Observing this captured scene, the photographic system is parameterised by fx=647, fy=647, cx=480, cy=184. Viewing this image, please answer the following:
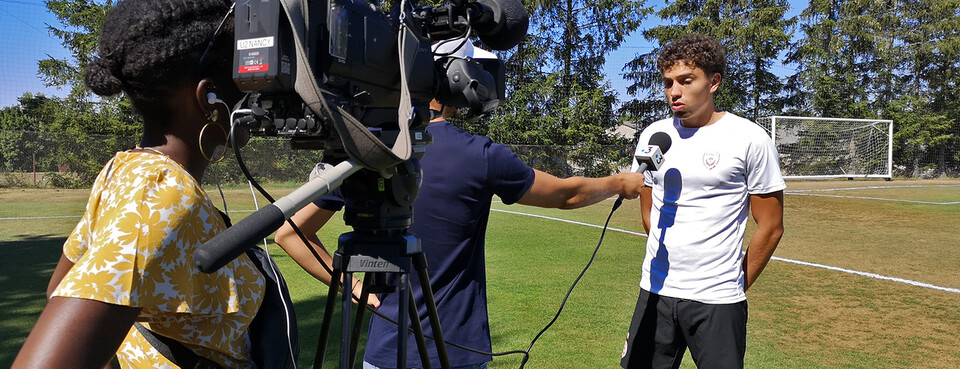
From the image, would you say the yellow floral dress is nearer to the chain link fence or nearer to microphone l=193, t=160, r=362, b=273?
microphone l=193, t=160, r=362, b=273

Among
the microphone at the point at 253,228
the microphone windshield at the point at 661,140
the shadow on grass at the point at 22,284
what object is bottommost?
the shadow on grass at the point at 22,284

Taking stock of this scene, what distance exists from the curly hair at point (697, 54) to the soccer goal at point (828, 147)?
24.6 metres

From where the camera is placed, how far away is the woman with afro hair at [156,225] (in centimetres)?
103

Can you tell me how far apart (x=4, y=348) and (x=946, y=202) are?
20833 millimetres

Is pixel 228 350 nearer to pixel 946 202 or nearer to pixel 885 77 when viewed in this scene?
pixel 946 202

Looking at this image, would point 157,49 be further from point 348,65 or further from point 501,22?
point 501,22

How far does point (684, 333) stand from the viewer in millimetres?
2994

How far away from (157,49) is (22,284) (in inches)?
285

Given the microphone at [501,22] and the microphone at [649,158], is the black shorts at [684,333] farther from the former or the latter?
the microphone at [501,22]

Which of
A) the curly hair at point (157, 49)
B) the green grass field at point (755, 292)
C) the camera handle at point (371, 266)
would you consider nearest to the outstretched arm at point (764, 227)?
the green grass field at point (755, 292)

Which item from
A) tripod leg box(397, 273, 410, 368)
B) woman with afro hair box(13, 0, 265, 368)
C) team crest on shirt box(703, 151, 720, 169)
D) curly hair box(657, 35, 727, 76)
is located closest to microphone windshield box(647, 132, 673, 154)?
team crest on shirt box(703, 151, 720, 169)

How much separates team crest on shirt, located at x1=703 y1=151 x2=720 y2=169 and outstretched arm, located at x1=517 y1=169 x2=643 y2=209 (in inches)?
24.8

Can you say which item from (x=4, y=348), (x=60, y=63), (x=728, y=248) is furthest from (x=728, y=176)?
(x=60, y=63)

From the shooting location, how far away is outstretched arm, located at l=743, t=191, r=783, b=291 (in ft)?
9.86
